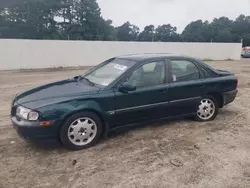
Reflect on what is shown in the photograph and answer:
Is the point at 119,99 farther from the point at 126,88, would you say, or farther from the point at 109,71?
the point at 109,71

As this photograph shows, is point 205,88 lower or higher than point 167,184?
higher

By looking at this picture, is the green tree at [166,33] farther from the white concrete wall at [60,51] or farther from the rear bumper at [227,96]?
the rear bumper at [227,96]

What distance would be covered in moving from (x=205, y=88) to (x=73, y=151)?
2.87 m

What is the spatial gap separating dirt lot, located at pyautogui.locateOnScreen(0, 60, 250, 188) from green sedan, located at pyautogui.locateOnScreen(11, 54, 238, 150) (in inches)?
11.3

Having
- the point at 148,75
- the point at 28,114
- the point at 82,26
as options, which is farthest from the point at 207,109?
the point at 82,26

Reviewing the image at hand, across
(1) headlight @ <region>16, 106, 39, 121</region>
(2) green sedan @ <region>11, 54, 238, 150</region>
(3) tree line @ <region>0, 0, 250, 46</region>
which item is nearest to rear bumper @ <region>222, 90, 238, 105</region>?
(2) green sedan @ <region>11, 54, 238, 150</region>

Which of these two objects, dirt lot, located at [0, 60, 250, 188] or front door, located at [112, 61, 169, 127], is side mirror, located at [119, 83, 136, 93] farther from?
dirt lot, located at [0, 60, 250, 188]

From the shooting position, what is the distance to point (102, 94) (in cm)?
381

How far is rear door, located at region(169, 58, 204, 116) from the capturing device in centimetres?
447

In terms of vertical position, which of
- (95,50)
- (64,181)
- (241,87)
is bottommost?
(64,181)

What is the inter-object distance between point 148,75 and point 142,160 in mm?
1581

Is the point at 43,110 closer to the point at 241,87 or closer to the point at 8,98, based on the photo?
the point at 8,98

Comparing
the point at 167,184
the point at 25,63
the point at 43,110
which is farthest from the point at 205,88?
the point at 25,63

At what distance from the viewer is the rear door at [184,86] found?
4474mm
